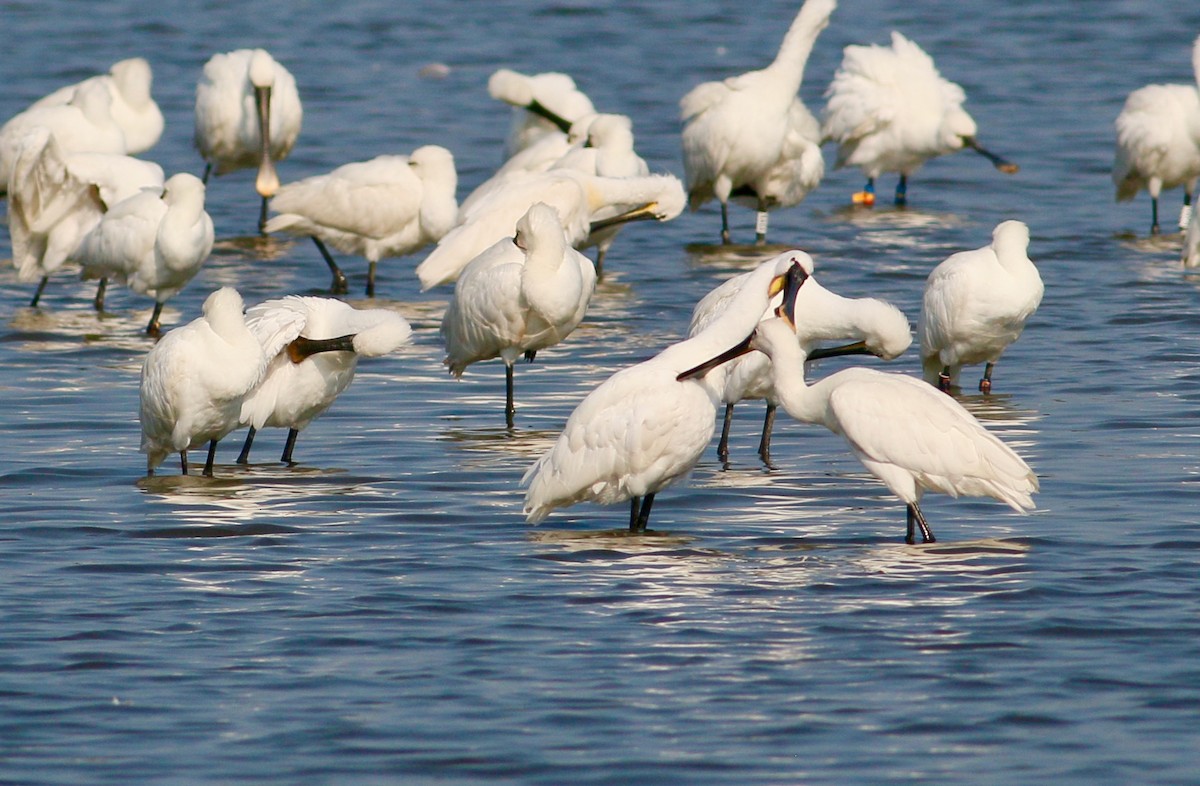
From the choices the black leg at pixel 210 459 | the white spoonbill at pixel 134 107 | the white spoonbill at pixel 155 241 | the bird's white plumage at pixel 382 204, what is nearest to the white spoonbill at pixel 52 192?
the white spoonbill at pixel 155 241

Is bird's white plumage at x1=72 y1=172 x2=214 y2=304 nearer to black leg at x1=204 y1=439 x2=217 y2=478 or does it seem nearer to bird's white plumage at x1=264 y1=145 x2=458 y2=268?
bird's white plumage at x1=264 y1=145 x2=458 y2=268

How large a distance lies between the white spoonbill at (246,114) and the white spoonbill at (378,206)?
285 centimetres

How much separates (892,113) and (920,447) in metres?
11.8

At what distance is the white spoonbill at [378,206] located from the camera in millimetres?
16172

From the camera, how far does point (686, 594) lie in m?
8.23

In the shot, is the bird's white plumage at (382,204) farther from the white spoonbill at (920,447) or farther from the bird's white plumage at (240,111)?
the white spoonbill at (920,447)

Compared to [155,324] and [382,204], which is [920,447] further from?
[382,204]

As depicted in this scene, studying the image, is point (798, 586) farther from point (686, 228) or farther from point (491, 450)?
point (686, 228)

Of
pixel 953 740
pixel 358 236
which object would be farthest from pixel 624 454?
pixel 358 236

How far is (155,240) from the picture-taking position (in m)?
14.2

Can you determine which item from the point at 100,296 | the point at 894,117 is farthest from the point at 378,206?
the point at 894,117

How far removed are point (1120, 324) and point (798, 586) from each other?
6.62 metres

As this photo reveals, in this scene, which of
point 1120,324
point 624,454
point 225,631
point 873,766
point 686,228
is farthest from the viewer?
point 686,228

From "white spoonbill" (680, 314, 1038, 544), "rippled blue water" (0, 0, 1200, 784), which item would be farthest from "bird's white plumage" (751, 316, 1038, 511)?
"rippled blue water" (0, 0, 1200, 784)
